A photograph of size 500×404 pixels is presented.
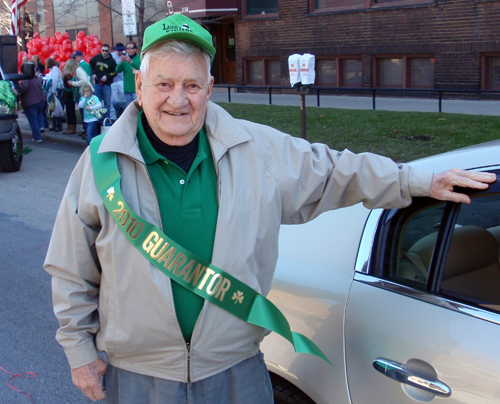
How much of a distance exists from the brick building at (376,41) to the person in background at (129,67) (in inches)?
255

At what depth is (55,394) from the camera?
3619mm

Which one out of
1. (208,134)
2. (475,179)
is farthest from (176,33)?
(475,179)

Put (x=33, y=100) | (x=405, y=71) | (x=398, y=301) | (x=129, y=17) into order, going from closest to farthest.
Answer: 1. (x=398, y=301)
2. (x=129, y=17)
3. (x=33, y=100)
4. (x=405, y=71)

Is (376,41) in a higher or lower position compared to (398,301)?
higher

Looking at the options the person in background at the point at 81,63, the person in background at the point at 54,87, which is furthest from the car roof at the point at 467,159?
the person in background at the point at 54,87

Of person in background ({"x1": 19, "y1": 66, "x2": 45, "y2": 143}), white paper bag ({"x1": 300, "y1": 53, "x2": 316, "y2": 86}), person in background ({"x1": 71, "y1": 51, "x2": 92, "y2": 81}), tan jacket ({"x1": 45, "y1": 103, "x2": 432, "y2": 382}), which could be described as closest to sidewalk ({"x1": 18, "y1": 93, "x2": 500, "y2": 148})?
person in background ({"x1": 19, "y1": 66, "x2": 45, "y2": 143})

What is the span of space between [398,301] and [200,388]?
72 cm

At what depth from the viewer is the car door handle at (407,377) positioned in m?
1.80

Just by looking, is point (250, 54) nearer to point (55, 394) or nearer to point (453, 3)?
point (453, 3)

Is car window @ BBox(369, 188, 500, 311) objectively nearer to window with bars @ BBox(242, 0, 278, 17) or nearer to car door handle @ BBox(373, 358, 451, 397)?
car door handle @ BBox(373, 358, 451, 397)

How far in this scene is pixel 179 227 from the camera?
1.94 metres

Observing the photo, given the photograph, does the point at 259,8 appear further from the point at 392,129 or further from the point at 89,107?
the point at 392,129

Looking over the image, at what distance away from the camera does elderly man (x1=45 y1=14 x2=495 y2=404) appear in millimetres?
1883

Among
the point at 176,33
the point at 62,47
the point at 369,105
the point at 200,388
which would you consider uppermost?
the point at 62,47
